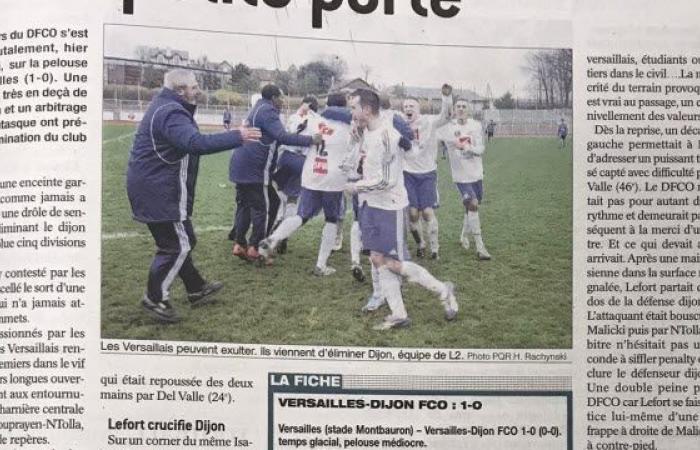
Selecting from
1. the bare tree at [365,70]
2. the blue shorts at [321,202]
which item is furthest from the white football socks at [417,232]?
the bare tree at [365,70]

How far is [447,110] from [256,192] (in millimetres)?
371

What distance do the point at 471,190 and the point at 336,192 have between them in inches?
9.5

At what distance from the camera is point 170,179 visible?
1366 mm

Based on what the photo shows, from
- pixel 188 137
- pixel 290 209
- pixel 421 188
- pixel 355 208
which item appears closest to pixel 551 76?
pixel 421 188

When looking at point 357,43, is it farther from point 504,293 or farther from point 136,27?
point 504,293

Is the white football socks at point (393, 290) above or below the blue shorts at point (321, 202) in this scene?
below

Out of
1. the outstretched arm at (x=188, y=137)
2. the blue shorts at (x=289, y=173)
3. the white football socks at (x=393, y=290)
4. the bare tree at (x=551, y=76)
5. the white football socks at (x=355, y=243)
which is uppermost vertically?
the bare tree at (x=551, y=76)

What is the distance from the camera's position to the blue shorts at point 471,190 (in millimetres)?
1420

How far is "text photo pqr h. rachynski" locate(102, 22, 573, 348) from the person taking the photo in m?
1.35

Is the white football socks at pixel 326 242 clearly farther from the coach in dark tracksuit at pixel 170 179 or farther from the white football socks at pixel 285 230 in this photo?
the coach in dark tracksuit at pixel 170 179

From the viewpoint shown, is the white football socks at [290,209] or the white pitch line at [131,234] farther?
the white football socks at [290,209]

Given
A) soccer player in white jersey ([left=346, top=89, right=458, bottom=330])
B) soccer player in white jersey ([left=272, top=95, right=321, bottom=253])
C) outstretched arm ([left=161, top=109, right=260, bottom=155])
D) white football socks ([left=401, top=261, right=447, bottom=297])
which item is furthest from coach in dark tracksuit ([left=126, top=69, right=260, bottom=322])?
white football socks ([left=401, top=261, right=447, bottom=297])

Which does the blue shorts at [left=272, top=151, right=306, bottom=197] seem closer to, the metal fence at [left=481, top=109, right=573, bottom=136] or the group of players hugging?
the group of players hugging

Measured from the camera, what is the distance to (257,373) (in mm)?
1326
